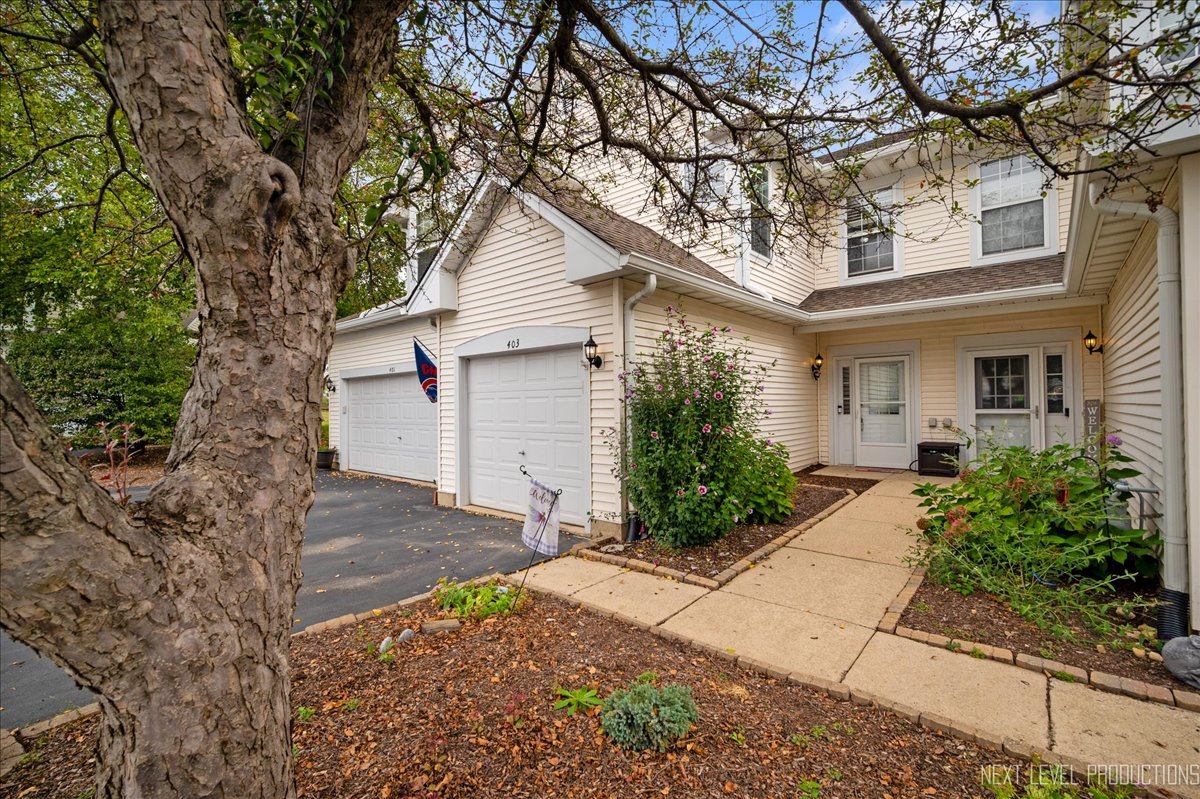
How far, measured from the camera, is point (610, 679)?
2.72 metres

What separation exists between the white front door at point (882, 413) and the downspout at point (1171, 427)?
21.1 feet

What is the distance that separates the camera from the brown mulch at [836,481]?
8102mm

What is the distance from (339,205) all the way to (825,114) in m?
3.56

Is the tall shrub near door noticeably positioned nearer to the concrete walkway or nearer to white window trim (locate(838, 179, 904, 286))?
the concrete walkway

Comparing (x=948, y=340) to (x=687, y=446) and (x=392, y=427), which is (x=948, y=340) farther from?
(x=392, y=427)

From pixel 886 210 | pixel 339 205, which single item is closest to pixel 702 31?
pixel 886 210

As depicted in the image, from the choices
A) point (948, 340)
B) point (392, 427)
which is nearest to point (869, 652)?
point (948, 340)

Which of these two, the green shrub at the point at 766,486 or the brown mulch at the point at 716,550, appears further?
the green shrub at the point at 766,486

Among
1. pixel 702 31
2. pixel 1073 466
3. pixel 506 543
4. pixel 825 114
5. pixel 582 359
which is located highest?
pixel 702 31

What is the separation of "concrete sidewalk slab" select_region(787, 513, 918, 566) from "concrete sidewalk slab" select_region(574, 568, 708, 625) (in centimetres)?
178

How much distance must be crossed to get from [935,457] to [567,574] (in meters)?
7.39

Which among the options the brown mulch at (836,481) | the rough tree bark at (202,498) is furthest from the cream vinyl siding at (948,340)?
Answer: the rough tree bark at (202,498)

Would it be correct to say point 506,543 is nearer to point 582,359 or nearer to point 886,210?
point 582,359

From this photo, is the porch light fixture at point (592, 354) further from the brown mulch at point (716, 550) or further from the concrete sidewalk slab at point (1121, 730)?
the concrete sidewalk slab at point (1121, 730)
